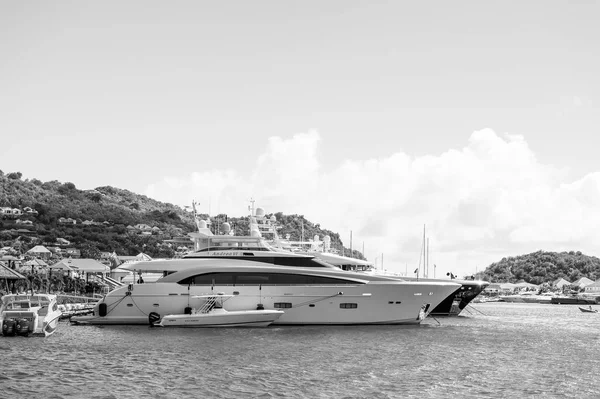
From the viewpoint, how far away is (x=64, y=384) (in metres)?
23.4

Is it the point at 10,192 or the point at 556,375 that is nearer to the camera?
the point at 556,375

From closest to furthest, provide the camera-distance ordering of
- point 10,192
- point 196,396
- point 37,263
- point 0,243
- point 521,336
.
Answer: point 196,396, point 521,336, point 37,263, point 0,243, point 10,192

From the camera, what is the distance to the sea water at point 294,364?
23.4m

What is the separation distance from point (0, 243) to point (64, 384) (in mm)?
123821

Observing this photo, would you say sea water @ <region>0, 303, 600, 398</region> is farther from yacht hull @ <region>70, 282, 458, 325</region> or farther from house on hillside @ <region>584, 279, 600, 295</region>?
house on hillside @ <region>584, 279, 600, 295</region>

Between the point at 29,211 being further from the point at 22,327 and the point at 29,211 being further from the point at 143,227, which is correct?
the point at 22,327

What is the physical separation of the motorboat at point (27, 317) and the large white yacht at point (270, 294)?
20.4 feet

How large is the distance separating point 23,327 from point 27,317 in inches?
20.0

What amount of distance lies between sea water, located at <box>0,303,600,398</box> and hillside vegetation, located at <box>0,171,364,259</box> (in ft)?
284

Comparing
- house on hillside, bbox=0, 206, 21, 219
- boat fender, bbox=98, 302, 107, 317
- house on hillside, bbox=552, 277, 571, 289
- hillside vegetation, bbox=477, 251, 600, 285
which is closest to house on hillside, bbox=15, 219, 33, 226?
house on hillside, bbox=0, 206, 21, 219

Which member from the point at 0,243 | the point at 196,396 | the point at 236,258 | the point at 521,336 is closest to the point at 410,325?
the point at 521,336

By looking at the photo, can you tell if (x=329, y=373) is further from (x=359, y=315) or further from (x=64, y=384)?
(x=359, y=315)

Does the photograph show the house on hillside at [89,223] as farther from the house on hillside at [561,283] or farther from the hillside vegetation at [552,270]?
the house on hillside at [561,283]

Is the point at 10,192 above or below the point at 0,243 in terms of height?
above
